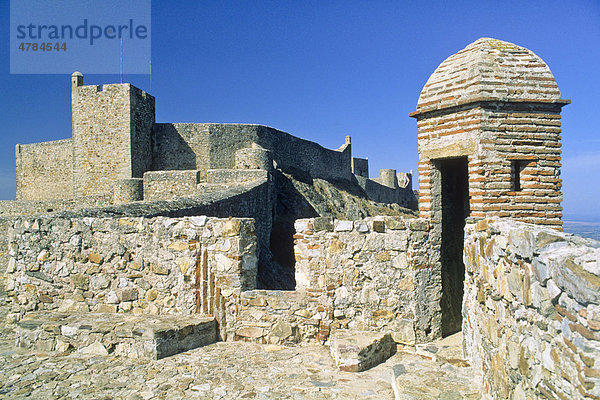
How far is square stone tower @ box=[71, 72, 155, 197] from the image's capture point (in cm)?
2067

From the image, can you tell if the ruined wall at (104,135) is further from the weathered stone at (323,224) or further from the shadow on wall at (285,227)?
the weathered stone at (323,224)

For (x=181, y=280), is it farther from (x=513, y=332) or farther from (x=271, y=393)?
(x=513, y=332)

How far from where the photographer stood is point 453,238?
20.4 feet

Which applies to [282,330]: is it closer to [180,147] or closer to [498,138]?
[498,138]

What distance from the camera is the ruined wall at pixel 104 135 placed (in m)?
20.7

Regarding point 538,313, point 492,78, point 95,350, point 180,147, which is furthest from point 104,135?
point 538,313

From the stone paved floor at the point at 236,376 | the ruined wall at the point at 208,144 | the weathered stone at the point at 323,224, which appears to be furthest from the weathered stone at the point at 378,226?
the ruined wall at the point at 208,144

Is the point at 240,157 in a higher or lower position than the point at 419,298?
higher

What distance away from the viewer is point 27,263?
561 centimetres

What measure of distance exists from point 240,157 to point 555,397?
2006 cm

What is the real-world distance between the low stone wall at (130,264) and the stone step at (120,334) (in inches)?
10.9

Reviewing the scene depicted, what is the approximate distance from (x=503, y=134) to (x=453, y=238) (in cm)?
164

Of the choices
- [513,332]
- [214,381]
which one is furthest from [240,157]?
[513,332]

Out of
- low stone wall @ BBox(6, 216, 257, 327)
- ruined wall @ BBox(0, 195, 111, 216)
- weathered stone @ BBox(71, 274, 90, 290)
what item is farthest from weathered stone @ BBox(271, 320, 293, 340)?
ruined wall @ BBox(0, 195, 111, 216)
